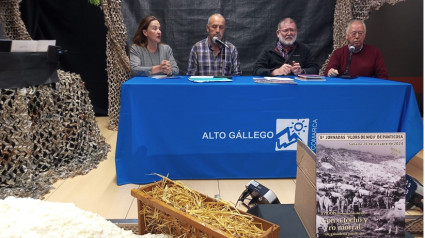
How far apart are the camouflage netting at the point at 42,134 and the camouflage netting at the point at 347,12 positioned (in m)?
2.87

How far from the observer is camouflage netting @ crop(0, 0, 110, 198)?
7.44 ft

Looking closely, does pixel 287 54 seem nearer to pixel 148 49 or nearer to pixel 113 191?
pixel 148 49

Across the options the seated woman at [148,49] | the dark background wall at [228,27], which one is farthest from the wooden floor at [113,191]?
the dark background wall at [228,27]

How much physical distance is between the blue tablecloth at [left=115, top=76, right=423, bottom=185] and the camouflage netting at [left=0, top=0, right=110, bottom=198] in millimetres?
598

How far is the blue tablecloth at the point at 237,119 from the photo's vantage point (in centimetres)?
233

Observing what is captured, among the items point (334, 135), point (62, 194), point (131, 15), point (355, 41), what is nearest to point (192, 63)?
point (131, 15)

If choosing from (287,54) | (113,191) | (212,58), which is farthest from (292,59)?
(113,191)

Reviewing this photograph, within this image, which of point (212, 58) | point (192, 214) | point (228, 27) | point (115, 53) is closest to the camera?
point (192, 214)

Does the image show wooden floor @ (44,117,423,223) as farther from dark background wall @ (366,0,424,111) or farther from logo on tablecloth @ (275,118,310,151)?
dark background wall @ (366,0,424,111)

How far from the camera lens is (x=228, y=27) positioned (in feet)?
Answer: 14.0

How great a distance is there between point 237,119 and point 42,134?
1523 millimetres

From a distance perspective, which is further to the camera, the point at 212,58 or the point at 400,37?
the point at 400,37

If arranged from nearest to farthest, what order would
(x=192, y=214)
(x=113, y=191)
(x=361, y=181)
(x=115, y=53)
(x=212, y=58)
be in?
(x=361, y=181), (x=192, y=214), (x=113, y=191), (x=212, y=58), (x=115, y=53)

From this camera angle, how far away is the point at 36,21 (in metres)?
4.38
